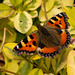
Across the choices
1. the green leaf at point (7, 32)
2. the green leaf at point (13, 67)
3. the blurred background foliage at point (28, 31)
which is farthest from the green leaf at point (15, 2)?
the green leaf at point (13, 67)

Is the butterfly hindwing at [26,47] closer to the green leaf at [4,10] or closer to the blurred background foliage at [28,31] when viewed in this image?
the blurred background foliage at [28,31]

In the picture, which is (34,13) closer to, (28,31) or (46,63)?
(28,31)

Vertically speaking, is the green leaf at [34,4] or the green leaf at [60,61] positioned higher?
the green leaf at [34,4]

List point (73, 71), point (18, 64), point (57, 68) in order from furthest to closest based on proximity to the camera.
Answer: point (18, 64)
point (57, 68)
point (73, 71)

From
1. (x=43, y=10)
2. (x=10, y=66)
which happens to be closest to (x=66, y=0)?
(x=43, y=10)

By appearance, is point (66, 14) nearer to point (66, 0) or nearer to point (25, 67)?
point (66, 0)
